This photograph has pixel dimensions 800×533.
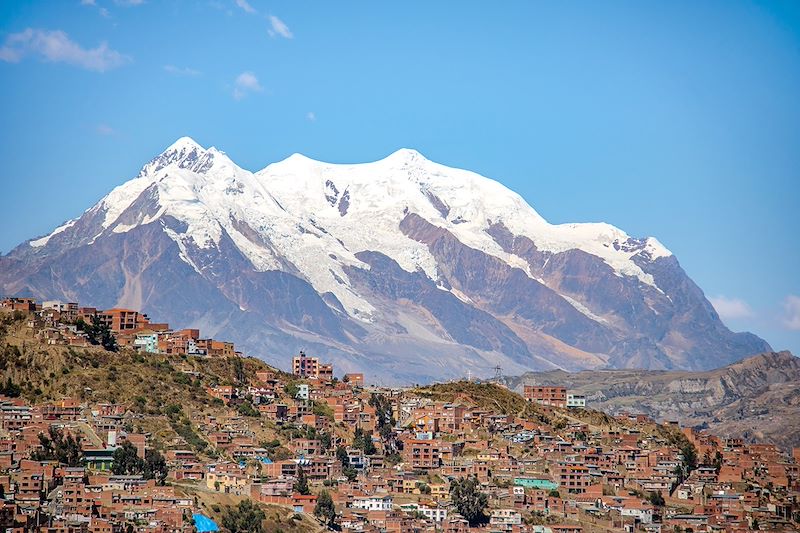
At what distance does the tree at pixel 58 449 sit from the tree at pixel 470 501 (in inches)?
909

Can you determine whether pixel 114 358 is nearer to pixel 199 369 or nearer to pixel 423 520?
pixel 199 369

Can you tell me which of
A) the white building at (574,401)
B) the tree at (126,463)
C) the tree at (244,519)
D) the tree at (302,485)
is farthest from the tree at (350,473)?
the white building at (574,401)

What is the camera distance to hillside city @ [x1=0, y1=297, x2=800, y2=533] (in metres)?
108

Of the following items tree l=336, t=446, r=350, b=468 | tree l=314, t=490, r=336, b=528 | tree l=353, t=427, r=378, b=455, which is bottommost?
tree l=314, t=490, r=336, b=528

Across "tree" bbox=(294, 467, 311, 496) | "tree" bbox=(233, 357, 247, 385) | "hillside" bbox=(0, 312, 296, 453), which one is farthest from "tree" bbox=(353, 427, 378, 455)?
"tree" bbox=(233, 357, 247, 385)

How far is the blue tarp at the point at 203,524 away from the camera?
104m

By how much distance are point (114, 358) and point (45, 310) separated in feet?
37.1

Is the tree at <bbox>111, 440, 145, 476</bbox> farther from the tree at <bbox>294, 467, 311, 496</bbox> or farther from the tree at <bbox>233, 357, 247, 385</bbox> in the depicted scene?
the tree at <bbox>233, 357, 247, 385</bbox>

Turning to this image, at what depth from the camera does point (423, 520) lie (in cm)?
11462

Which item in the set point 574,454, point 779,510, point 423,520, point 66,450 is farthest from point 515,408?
point 66,450

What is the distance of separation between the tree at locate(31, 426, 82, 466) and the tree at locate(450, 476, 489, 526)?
2309 cm

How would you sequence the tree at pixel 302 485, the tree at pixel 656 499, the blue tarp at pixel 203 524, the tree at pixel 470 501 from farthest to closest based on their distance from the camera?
the tree at pixel 656 499 < the tree at pixel 470 501 < the tree at pixel 302 485 < the blue tarp at pixel 203 524

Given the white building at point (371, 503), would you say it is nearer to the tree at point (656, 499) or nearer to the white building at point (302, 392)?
the tree at point (656, 499)

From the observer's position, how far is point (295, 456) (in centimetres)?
12631
